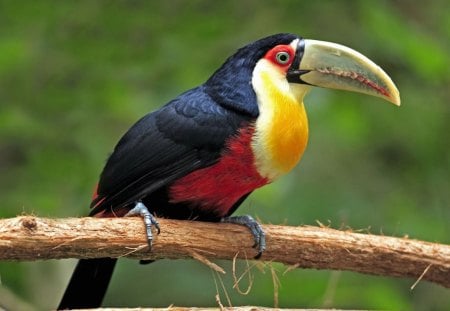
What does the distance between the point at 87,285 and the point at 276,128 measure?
0.81m

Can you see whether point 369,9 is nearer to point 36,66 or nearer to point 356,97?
point 356,97

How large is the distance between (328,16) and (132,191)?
6.98ft

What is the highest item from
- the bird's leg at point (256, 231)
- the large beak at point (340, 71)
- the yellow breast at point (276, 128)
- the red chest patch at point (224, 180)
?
the large beak at point (340, 71)

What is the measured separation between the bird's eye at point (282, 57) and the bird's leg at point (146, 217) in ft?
2.19

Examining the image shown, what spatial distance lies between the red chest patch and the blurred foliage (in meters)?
0.57

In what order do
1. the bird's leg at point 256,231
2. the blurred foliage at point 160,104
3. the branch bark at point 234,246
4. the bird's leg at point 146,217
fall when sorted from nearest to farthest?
the branch bark at point 234,246 → the bird's leg at point 146,217 → the bird's leg at point 256,231 → the blurred foliage at point 160,104

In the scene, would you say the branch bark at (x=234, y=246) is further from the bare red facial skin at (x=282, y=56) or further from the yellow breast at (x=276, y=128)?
the bare red facial skin at (x=282, y=56)

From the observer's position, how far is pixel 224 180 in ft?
9.67

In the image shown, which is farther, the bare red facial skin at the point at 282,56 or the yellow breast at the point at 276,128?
the bare red facial skin at the point at 282,56

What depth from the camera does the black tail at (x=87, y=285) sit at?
3.08 metres

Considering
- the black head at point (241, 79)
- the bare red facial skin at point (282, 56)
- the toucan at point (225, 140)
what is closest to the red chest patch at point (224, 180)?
the toucan at point (225, 140)

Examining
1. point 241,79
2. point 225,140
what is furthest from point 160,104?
point 225,140

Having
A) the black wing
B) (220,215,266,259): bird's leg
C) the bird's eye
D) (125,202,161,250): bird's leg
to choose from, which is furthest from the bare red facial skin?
(125,202,161,250): bird's leg

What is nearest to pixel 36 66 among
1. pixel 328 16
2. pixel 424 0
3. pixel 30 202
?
pixel 30 202
